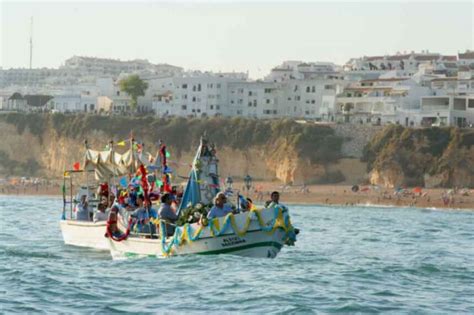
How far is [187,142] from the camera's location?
140875mm

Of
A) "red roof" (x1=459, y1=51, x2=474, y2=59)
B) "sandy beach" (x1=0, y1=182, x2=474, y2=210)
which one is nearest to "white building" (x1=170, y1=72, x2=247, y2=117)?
"red roof" (x1=459, y1=51, x2=474, y2=59)

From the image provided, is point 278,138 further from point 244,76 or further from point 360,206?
point 244,76

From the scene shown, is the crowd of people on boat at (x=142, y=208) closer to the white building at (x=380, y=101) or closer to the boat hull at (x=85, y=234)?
the boat hull at (x=85, y=234)

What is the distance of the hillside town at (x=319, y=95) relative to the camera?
5561 inches

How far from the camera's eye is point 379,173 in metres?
125

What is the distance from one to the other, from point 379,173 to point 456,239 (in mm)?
61984

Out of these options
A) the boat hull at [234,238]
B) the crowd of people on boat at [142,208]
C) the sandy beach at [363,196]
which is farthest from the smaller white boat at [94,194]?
the sandy beach at [363,196]

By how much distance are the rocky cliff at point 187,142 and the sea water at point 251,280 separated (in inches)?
2805

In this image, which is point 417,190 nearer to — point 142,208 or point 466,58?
point 466,58

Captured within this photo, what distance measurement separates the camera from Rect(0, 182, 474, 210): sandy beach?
361 feet

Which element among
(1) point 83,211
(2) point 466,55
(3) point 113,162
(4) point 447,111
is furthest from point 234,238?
(2) point 466,55

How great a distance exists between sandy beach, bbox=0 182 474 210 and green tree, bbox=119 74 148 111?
42.1 m

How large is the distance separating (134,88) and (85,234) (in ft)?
381

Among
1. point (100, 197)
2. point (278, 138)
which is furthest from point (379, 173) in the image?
point (100, 197)
